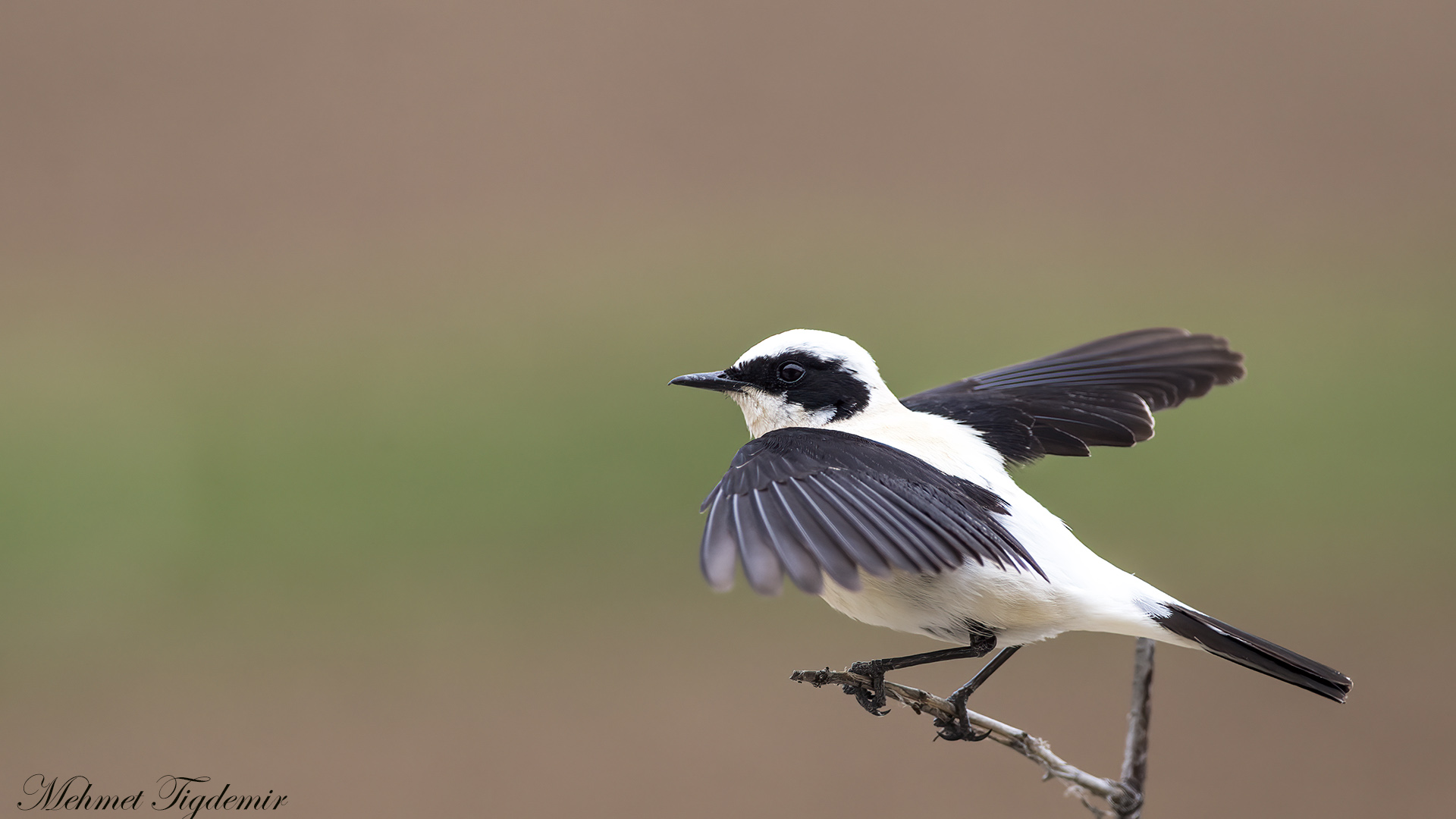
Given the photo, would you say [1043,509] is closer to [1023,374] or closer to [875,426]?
[875,426]

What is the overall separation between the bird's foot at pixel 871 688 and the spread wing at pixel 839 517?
1.00ft

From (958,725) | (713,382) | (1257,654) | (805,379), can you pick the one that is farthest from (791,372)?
(1257,654)

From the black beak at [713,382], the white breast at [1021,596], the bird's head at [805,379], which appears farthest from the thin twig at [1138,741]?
the black beak at [713,382]

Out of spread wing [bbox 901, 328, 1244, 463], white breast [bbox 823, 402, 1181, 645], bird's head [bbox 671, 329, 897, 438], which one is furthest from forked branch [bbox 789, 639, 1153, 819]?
spread wing [bbox 901, 328, 1244, 463]

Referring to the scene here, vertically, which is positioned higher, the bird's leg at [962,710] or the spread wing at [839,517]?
the spread wing at [839,517]

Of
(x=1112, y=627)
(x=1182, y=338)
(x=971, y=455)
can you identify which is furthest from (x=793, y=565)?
(x=1182, y=338)

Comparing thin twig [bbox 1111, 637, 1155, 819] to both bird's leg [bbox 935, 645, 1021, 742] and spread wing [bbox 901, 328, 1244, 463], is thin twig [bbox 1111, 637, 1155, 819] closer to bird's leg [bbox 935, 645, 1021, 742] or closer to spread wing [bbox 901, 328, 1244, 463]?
bird's leg [bbox 935, 645, 1021, 742]

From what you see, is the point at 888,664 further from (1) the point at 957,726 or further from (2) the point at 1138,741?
(2) the point at 1138,741

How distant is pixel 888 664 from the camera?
2.35 metres

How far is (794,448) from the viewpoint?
8.16ft

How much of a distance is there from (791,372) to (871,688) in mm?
941

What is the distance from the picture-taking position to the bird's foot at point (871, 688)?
2.32m

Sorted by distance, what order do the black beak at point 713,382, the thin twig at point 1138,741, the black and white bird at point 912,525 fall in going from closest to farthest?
the thin twig at point 1138,741 → the black and white bird at point 912,525 → the black beak at point 713,382

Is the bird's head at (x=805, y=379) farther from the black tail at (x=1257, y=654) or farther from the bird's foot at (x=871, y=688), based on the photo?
the black tail at (x=1257, y=654)
